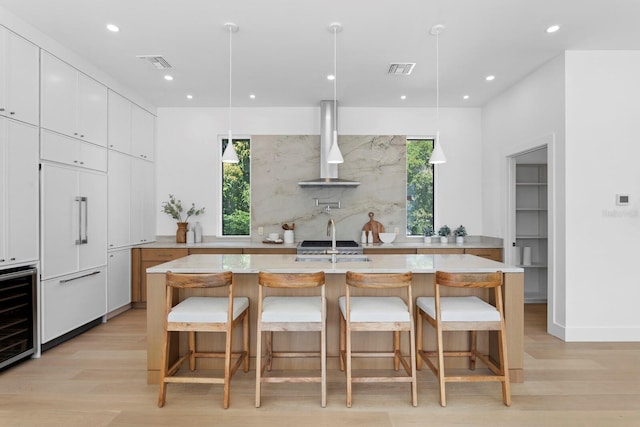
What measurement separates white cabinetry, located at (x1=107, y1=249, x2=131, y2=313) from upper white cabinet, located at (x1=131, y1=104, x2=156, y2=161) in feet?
4.65

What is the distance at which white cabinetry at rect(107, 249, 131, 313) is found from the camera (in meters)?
4.40

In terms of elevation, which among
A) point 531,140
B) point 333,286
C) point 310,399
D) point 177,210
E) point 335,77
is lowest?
point 310,399

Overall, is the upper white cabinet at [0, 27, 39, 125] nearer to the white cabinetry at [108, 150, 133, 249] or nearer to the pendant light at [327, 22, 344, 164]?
the white cabinetry at [108, 150, 133, 249]

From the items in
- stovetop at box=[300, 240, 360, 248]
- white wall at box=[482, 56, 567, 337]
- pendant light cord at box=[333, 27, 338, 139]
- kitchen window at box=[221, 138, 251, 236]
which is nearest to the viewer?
pendant light cord at box=[333, 27, 338, 139]

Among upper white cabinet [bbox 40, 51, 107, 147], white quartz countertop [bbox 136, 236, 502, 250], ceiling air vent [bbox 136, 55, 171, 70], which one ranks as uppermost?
ceiling air vent [bbox 136, 55, 171, 70]

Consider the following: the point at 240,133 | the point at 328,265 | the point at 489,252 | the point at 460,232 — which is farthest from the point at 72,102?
the point at 489,252

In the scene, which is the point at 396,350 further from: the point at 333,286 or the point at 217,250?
the point at 217,250

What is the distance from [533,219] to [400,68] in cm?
327

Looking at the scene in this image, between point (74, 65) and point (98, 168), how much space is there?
1.11m

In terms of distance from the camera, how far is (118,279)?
15.0ft

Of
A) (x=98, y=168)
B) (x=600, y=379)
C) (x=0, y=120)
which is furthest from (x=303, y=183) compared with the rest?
(x=600, y=379)

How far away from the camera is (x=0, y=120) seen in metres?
2.90

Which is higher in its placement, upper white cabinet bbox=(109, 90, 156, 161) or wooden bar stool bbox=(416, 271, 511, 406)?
upper white cabinet bbox=(109, 90, 156, 161)

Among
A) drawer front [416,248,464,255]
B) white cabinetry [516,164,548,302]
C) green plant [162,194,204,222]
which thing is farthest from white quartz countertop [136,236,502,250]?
white cabinetry [516,164,548,302]
